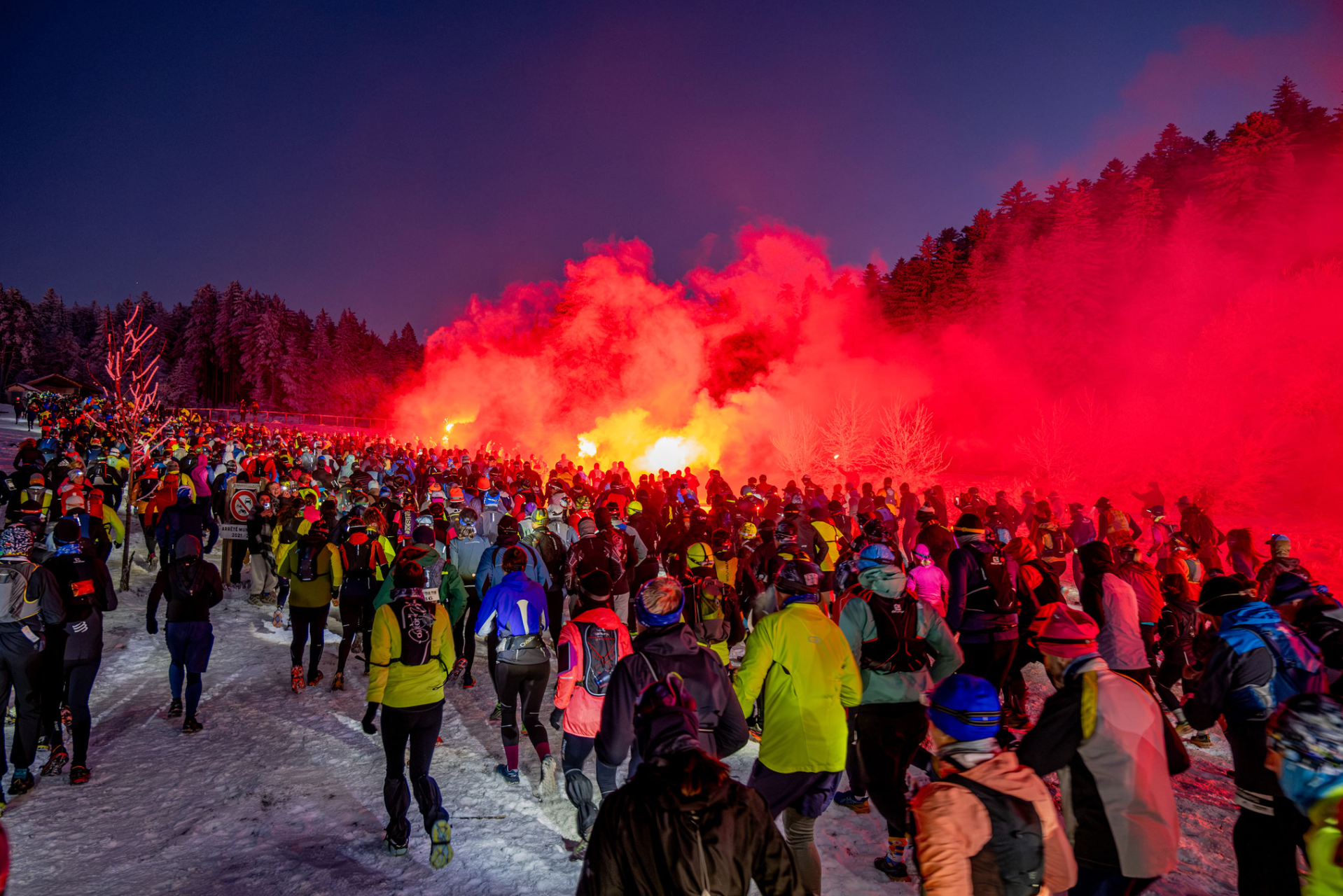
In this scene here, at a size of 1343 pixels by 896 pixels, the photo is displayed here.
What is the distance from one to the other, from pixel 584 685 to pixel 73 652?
4551mm

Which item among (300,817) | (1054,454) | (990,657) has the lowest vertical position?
(300,817)

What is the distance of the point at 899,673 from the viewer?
4598 millimetres

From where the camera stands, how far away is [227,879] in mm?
4586

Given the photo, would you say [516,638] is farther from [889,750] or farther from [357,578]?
[357,578]

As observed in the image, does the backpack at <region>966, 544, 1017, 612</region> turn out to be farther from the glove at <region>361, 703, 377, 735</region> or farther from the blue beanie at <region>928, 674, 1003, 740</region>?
the glove at <region>361, 703, 377, 735</region>

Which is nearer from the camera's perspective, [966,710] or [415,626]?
[966,710]

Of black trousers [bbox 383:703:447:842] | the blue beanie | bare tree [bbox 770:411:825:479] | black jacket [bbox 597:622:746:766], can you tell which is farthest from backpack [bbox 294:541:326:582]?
bare tree [bbox 770:411:825:479]

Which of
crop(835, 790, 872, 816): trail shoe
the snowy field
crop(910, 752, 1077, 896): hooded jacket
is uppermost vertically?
crop(910, 752, 1077, 896): hooded jacket

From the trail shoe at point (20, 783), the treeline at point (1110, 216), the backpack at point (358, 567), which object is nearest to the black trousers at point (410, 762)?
the trail shoe at point (20, 783)

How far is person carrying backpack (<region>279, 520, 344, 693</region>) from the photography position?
25.3 ft

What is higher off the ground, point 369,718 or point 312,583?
point 312,583

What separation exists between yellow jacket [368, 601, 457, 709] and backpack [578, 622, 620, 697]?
0.98 meters

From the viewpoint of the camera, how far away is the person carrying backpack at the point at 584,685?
15.8 ft

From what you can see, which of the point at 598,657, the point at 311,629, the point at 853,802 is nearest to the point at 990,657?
the point at 853,802
